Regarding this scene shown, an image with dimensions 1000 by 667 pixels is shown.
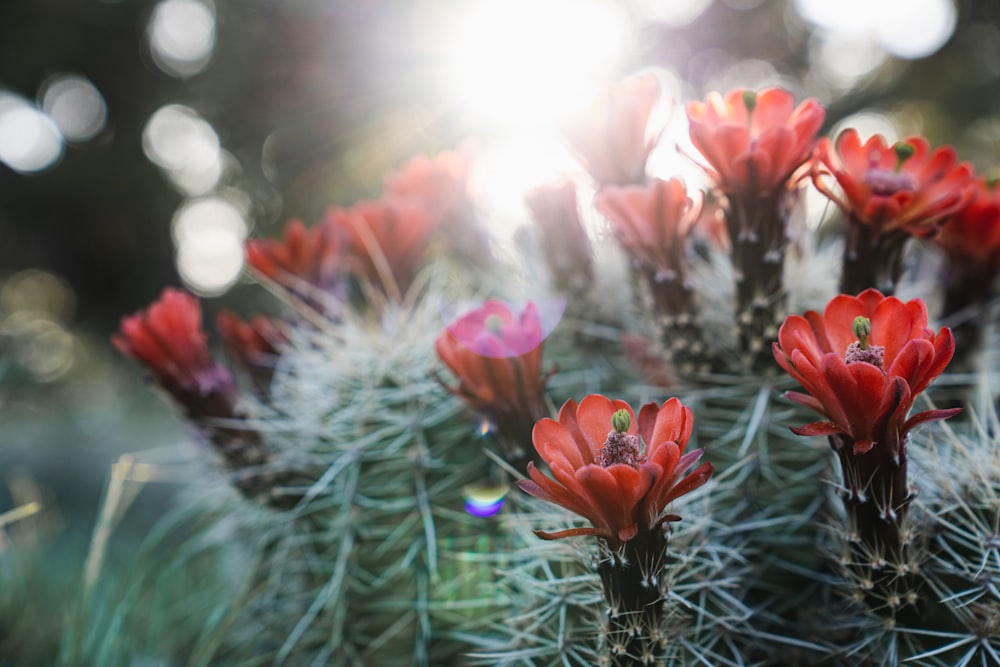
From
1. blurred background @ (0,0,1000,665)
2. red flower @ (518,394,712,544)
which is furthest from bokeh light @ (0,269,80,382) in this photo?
red flower @ (518,394,712,544)

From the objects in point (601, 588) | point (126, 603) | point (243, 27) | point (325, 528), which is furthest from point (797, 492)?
point (243, 27)

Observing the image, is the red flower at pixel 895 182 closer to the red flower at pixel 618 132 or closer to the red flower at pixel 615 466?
the red flower at pixel 618 132

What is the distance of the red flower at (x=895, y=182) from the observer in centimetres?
91

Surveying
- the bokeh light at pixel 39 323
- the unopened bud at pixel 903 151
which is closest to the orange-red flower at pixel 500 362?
the unopened bud at pixel 903 151

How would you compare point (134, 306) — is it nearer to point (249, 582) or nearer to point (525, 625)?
point (249, 582)

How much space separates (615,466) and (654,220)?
17.2 inches

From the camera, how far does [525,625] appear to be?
1.00 m

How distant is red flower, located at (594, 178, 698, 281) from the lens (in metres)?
0.96

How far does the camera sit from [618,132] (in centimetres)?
108

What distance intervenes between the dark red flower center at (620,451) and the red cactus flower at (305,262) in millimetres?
799

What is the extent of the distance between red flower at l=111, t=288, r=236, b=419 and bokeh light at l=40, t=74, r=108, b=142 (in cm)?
451

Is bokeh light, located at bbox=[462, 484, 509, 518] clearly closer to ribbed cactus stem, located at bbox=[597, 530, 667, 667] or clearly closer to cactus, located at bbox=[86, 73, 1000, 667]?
cactus, located at bbox=[86, 73, 1000, 667]

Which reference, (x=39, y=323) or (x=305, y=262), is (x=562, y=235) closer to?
(x=305, y=262)

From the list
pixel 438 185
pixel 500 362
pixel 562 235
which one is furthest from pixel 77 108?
pixel 500 362
